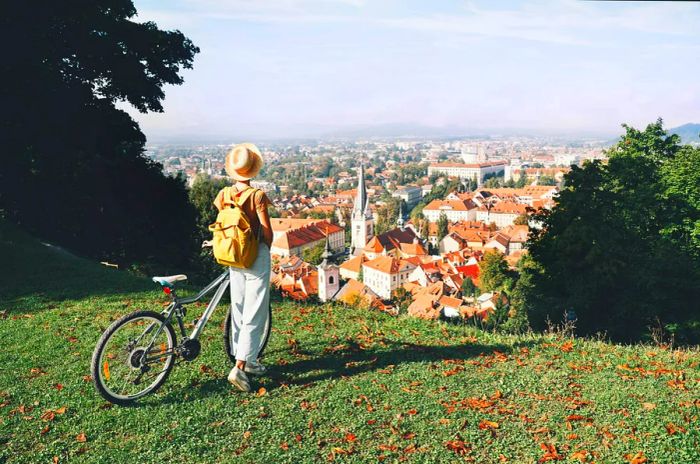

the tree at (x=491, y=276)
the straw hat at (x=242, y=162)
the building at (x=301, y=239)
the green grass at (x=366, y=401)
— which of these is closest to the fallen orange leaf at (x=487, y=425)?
the green grass at (x=366, y=401)

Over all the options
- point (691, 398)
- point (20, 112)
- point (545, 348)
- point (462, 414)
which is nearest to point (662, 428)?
point (691, 398)

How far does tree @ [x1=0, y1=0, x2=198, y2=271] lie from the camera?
1366 cm

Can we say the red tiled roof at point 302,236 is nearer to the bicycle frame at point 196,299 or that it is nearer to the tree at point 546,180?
the bicycle frame at point 196,299

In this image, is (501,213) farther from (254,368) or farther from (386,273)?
(254,368)

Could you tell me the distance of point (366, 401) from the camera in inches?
181

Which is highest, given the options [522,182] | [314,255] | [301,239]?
[522,182]

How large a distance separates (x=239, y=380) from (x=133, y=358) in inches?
35.5

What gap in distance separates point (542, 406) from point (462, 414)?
0.70 m

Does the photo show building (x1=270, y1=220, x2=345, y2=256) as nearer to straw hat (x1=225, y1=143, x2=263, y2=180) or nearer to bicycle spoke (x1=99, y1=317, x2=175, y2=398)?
bicycle spoke (x1=99, y1=317, x2=175, y2=398)

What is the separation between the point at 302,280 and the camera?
4784 centimetres

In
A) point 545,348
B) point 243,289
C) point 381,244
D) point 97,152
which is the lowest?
point 381,244

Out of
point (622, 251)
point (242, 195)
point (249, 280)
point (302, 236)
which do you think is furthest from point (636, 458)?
point (302, 236)

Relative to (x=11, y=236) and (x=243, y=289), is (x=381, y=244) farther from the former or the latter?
(x=243, y=289)

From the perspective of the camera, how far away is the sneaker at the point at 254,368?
15.9 feet
